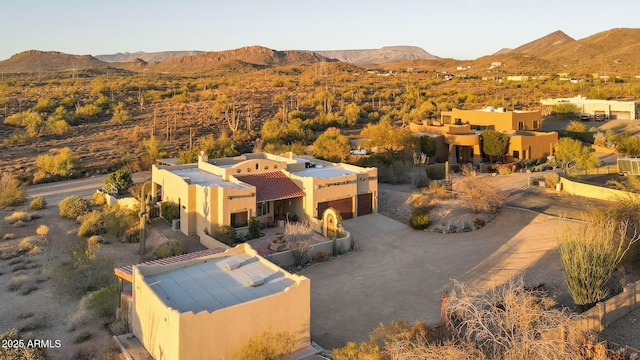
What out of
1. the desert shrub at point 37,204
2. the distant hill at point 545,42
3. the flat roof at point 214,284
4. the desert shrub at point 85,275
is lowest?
the desert shrub at point 85,275

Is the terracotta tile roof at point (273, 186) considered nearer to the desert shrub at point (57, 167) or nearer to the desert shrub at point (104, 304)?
the desert shrub at point (104, 304)

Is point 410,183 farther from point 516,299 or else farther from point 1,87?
point 1,87

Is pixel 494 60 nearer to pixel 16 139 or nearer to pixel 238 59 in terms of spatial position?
pixel 238 59

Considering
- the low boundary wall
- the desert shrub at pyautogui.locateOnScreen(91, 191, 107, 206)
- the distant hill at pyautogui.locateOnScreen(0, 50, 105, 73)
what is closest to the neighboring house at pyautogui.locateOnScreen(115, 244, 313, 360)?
the low boundary wall

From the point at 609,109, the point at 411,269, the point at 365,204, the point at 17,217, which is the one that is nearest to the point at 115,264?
the point at 17,217

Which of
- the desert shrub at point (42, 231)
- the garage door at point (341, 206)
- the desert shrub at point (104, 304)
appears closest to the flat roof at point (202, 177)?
the garage door at point (341, 206)

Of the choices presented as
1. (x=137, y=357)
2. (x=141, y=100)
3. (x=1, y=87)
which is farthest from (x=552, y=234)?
(x=1, y=87)
